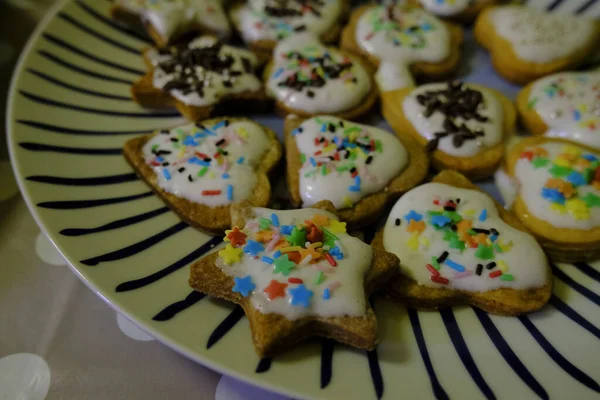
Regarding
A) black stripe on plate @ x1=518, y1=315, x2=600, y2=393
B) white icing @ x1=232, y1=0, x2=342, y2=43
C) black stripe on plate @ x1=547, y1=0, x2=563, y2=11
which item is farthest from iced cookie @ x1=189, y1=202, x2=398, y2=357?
black stripe on plate @ x1=547, y1=0, x2=563, y2=11

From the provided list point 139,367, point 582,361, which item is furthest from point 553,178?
point 139,367

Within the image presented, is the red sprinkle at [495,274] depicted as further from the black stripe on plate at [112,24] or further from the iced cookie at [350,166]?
the black stripe on plate at [112,24]

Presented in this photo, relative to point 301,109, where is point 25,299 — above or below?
below

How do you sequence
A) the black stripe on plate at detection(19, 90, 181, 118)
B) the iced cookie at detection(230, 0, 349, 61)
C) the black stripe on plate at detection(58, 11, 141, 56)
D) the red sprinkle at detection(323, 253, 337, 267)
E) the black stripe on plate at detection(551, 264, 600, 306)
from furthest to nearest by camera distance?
the iced cookie at detection(230, 0, 349, 61) < the black stripe on plate at detection(58, 11, 141, 56) < the black stripe on plate at detection(19, 90, 181, 118) < the black stripe on plate at detection(551, 264, 600, 306) < the red sprinkle at detection(323, 253, 337, 267)

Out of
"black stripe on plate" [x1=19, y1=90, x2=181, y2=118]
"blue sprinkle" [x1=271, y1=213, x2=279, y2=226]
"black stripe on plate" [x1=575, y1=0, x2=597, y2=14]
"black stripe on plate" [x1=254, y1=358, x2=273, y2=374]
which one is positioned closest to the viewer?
"black stripe on plate" [x1=254, y1=358, x2=273, y2=374]

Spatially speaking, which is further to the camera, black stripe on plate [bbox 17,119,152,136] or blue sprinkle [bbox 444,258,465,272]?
black stripe on plate [bbox 17,119,152,136]

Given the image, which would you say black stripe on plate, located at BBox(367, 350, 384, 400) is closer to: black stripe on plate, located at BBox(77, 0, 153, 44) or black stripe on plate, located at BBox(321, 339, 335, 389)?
black stripe on plate, located at BBox(321, 339, 335, 389)

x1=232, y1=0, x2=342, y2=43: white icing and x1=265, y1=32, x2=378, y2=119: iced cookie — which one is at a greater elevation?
x1=232, y1=0, x2=342, y2=43: white icing

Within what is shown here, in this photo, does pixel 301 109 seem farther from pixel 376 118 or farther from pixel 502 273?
pixel 502 273
